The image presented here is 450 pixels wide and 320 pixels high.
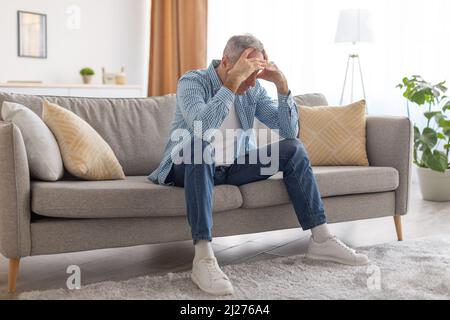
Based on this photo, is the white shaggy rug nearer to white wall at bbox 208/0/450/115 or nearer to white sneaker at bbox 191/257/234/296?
white sneaker at bbox 191/257/234/296

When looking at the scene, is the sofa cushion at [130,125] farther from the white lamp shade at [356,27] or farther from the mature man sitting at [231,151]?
the white lamp shade at [356,27]

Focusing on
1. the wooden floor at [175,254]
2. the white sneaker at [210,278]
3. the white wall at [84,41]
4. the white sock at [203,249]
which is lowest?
the wooden floor at [175,254]

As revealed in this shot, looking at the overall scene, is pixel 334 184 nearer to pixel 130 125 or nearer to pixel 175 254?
pixel 175 254

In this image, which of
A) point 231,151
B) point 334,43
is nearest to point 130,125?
point 231,151

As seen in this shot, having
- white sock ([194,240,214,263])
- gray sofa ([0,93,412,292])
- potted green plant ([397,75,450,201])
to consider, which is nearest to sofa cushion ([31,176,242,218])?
gray sofa ([0,93,412,292])

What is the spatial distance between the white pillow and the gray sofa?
0.18 ft

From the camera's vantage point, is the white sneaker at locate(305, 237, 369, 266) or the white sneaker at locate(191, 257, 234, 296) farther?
the white sneaker at locate(305, 237, 369, 266)

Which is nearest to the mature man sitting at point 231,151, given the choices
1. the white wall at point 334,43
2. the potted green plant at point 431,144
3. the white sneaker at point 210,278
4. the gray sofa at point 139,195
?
the white sneaker at point 210,278

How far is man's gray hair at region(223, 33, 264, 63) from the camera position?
2252mm

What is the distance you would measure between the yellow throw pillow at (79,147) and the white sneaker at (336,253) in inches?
35.3

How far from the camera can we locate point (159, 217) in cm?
232

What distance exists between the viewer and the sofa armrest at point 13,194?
2.04m

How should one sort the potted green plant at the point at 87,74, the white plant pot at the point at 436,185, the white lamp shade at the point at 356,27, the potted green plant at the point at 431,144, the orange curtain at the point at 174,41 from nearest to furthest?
the potted green plant at the point at 431,144, the white plant pot at the point at 436,185, the white lamp shade at the point at 356,27, the potted green plant at the point at 87,74, the orange curtain at the point at 174,41
